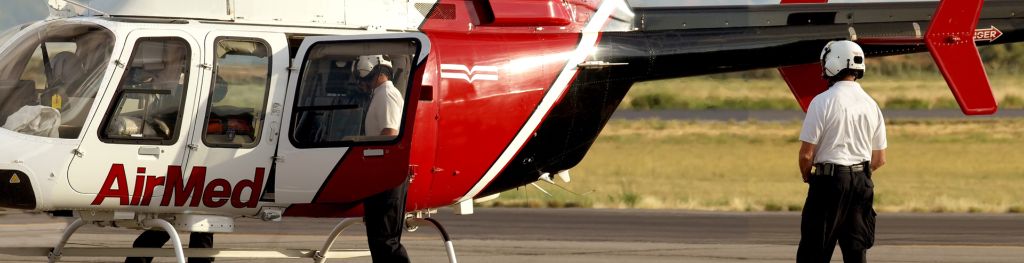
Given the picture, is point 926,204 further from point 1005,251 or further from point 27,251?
point 27,251

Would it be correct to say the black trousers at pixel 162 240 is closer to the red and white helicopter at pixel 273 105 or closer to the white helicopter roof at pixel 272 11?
the red and white helicopter at pixel 273 105

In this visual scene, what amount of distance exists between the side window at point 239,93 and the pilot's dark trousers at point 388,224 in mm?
896

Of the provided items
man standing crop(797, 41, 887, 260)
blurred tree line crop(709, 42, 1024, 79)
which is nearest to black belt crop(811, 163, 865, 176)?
man standing crop(797, 41, 887, 260)

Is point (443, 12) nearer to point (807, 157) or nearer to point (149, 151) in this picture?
point (149, 151)

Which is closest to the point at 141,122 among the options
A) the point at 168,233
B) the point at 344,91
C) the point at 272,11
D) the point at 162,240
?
the point at 168,233

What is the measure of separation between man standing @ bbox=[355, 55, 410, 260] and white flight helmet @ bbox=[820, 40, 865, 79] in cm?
268

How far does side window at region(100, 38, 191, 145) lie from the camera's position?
369 inches

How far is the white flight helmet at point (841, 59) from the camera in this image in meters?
9.07

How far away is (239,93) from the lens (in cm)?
965

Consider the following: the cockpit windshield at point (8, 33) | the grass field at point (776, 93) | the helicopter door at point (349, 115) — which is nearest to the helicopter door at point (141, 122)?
the helicopter door at point (349, 115)

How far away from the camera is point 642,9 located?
11523 millimetres

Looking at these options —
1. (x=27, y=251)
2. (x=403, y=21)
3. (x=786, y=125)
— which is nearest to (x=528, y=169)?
(x=403, y=21)

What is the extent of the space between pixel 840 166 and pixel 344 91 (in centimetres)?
314

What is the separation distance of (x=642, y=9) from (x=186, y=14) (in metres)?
3.56
